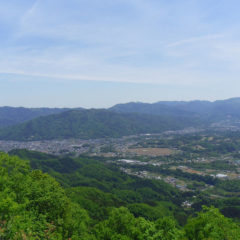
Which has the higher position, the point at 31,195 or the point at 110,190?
the point at 31,195

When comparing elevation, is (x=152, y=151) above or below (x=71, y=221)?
below

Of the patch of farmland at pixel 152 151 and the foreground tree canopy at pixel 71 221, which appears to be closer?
the foreground tree canopy at pixel 71 221

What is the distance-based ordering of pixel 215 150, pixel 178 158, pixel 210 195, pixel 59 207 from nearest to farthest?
pixel 59 207
pixel 210 195
pixel 178 158
pixel 215 150

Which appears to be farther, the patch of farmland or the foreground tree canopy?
the patch of farmland

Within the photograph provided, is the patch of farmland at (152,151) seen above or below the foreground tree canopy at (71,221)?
below

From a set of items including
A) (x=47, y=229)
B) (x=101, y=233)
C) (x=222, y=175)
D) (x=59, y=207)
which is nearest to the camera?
(x=47, y=229)

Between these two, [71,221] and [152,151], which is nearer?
[71,221]

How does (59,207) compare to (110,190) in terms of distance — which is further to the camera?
(110,190)

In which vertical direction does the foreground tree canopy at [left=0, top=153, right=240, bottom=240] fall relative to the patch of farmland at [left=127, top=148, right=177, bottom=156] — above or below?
above

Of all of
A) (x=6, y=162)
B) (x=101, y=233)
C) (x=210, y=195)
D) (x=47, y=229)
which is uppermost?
(x=6, y=162)

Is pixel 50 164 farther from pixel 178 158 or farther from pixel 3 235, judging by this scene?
pixel 3 235

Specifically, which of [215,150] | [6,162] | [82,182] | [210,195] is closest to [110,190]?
[82,182]
